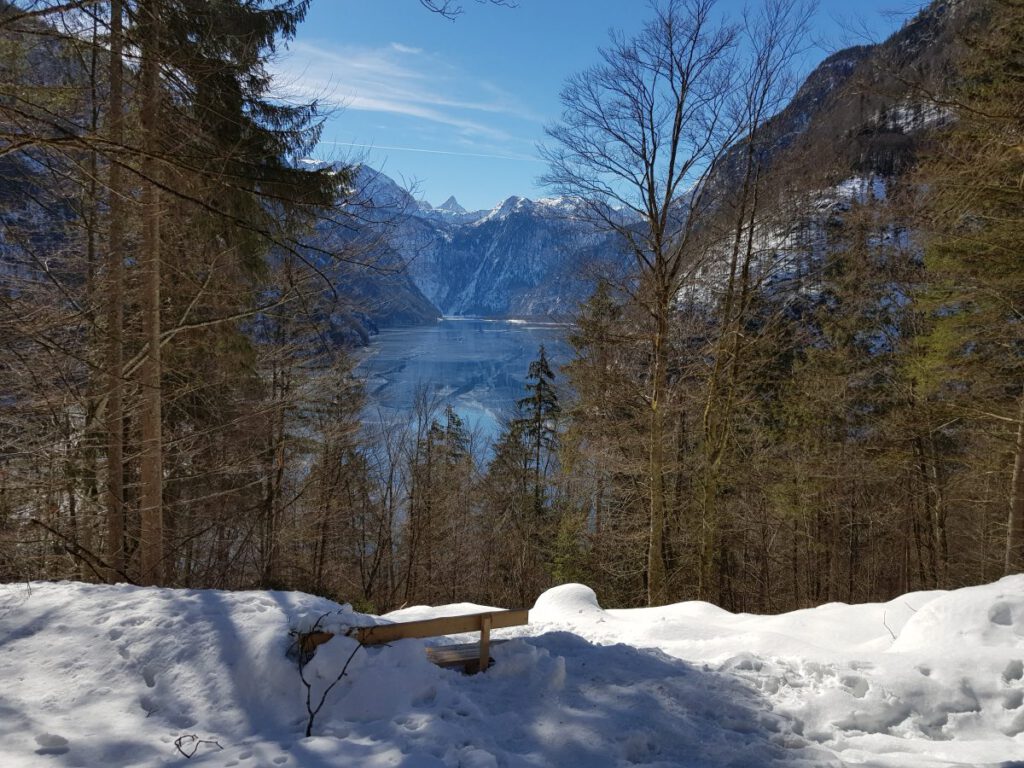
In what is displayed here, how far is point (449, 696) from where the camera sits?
3150 millimetres

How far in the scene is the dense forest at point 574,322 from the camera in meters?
4.76

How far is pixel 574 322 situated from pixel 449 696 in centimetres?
837

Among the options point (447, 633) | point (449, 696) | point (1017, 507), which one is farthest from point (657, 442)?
point (449, 696)

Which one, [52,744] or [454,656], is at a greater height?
[52,744]

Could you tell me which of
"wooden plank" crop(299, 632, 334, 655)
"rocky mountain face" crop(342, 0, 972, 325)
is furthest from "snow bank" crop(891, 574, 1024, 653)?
"wooden plank" crop(299, 632, 334, 655)

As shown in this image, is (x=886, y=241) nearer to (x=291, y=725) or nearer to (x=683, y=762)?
(x=683, y=762)

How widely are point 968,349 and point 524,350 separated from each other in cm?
7440

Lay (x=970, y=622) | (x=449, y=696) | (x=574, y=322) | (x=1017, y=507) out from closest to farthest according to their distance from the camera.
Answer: (x=449, y=696) < (x=970, y=622) < (x=1017, y=507) < (x=574, y=322)

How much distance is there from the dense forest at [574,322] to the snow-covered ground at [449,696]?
5.09 ft

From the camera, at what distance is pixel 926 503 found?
42.2 ft

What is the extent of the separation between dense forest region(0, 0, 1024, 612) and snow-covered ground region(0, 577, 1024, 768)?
155 cm

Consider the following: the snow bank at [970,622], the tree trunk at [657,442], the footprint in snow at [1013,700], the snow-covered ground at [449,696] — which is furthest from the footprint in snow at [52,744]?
the tree trunk at [657,442]

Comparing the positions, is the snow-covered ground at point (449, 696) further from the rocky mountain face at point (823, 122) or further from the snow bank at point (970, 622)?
the rocky mountain face at point (823, 122)

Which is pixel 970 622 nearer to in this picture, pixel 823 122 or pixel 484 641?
pixel 484 641
